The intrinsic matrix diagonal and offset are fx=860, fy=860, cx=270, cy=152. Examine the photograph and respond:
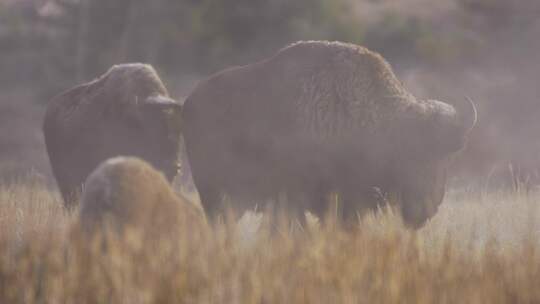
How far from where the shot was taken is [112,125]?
7.37 metres

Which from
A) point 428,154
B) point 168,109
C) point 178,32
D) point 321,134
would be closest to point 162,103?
point 168,109

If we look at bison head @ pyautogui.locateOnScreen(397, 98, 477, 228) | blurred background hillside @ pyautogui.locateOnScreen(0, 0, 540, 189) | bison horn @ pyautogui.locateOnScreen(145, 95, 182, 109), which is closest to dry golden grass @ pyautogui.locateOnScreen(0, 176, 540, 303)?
bison head @ pyautogui.locateOnScreen(397, 98, 477, 228)

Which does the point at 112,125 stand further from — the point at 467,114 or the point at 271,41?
the point at 271,41

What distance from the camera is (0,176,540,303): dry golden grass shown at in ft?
12.4

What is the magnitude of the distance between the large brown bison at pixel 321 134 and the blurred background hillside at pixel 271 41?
11827 millimetres

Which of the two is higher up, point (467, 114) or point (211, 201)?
point (467, 114)

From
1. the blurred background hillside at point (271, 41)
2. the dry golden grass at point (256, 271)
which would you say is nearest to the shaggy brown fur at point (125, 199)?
the dry golden grass at point (256, 271)

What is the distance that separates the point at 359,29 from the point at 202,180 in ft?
55.3

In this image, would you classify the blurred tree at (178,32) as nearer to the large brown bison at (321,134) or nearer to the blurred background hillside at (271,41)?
the blurred background hillside at (271,41)

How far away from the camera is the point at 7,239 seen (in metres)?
4.75

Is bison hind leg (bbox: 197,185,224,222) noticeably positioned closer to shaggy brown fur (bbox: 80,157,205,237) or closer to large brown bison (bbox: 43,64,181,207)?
large brown bison (bbox: 43,64,181,207)

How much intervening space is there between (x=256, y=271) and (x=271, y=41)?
1920 centimetres

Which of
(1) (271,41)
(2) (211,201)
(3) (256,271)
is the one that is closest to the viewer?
(3) (256,271)

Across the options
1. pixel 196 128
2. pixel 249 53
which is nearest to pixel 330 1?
pixel 249 53
